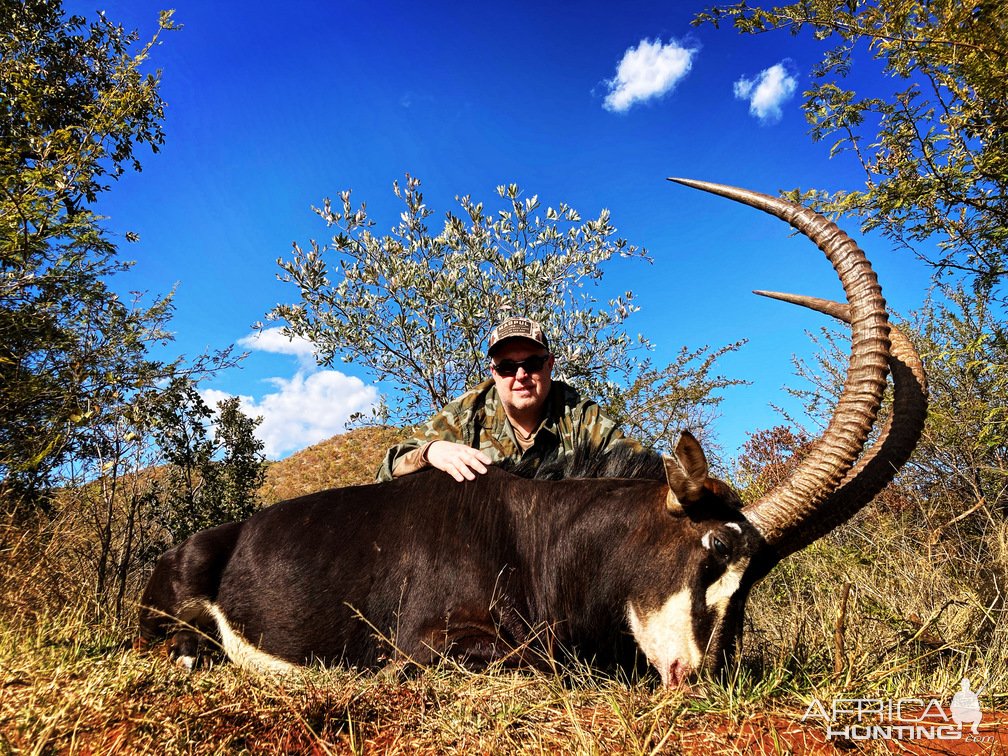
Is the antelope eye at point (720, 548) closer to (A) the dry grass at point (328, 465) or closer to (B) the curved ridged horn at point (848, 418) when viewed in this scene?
(B) the curved ridged horn at point (848, 418)

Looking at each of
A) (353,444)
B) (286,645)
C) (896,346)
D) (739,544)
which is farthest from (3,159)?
(353,444)

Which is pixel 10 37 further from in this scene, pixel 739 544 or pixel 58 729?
pixel 739 544

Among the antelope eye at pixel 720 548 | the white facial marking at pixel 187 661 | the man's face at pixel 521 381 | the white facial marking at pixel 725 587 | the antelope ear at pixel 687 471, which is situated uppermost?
the man's face at pixel 521 381

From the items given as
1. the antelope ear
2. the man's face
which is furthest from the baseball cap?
the antelope ear

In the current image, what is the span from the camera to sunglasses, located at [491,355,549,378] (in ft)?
16.7

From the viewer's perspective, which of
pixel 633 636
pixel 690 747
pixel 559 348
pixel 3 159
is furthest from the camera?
pixel 559 348

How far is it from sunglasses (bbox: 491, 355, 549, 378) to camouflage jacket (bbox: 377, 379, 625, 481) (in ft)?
1.40

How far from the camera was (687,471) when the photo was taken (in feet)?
9.46

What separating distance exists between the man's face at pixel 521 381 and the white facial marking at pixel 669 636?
239cm

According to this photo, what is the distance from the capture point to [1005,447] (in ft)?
21.2

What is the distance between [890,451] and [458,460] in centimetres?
260

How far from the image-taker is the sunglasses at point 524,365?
16.7 ft

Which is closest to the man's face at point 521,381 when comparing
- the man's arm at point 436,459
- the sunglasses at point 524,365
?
the sunglasses at point 524,365

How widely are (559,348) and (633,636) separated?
588cm
